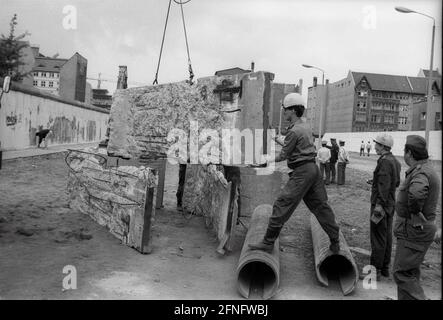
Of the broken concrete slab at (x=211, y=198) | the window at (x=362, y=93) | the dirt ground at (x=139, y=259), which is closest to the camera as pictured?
the dirt ground at (x=139, y=259)

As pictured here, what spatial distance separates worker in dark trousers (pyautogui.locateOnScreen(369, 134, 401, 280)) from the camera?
5.56 meters

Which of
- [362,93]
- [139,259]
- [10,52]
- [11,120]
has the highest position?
[362,93]

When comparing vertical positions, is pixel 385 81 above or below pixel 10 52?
above

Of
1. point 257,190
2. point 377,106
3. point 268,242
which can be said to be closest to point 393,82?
point 377,106

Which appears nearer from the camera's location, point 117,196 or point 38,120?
point 117,196

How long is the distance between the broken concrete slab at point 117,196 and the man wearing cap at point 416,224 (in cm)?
360

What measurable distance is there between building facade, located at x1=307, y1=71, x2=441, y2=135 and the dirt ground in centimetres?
6662

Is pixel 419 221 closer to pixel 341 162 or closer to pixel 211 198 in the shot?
pixel 211 198

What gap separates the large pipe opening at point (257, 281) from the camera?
489 centimetres

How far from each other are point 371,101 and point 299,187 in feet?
247

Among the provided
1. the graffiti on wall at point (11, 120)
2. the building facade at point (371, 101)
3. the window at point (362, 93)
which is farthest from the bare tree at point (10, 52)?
the window at point (362, 93)

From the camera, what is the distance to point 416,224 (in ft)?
12.9

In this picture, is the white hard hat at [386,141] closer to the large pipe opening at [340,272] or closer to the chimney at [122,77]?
the large pipe opening at [340,272]
